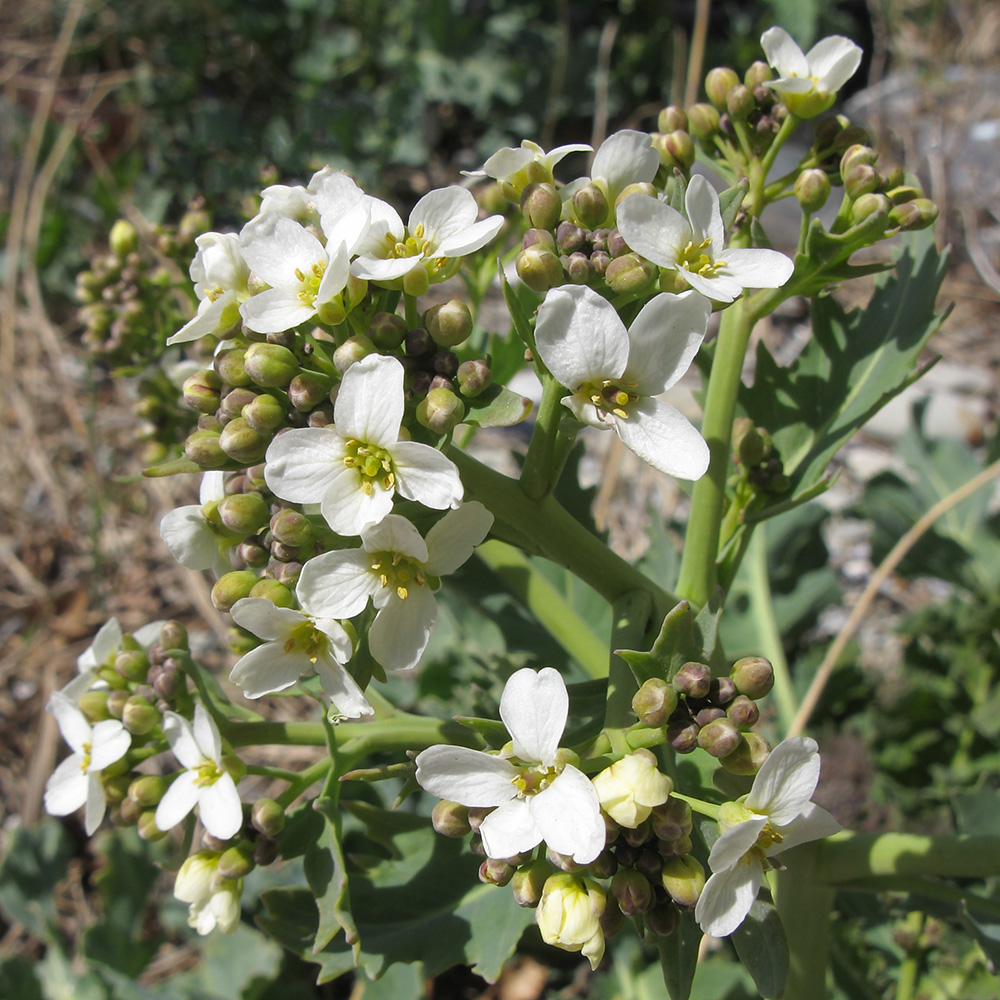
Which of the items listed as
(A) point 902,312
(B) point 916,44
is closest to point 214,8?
(B) point 916,44

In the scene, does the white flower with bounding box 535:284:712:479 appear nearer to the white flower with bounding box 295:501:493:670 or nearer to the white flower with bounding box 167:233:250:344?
the white flower with bounding box 295:501:493:670

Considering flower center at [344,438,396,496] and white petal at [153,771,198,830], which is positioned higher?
flower center at [344,438,396,496]

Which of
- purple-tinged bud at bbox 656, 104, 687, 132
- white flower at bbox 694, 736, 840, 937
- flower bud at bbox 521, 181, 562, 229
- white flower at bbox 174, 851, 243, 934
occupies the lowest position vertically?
white flower at bbox 174, 851, 243, 934

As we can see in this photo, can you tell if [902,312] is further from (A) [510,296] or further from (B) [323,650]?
(B) [323,650]

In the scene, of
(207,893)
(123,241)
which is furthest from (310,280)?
(123,241)

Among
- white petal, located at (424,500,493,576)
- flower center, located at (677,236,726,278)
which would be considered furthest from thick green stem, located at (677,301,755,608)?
white petal, located at (424,500,493,576)

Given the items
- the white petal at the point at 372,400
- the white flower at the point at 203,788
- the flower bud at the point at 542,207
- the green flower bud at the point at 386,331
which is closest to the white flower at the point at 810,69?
the flower bud at the point at 542,207

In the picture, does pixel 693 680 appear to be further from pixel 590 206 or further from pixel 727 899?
pixel 590 206

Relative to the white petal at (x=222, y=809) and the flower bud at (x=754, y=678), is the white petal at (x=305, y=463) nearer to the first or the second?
the white petal at (x=222, y=809)
